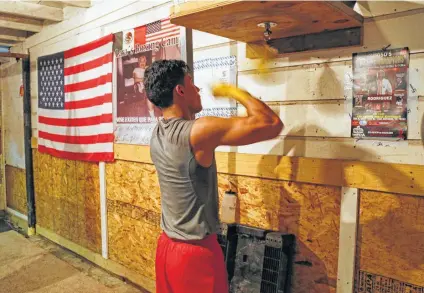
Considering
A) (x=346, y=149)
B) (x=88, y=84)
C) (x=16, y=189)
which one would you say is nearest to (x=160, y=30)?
(x=88, y=84)

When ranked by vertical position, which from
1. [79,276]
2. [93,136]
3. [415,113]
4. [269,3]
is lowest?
[79,276]

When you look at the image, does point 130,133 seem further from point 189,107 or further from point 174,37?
point 189,107

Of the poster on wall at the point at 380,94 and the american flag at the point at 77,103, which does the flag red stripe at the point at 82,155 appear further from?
the poster on wall at the point at 380,94

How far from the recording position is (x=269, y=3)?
1.87 m

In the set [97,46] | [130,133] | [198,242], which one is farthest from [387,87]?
[97,46]

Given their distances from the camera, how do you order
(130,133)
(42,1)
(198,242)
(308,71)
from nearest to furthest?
→ (198,242), (308,71), (130,133), (42,1)

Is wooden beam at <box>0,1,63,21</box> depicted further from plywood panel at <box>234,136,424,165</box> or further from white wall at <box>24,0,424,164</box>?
plywood panel at <box>234,136,424,165</box>

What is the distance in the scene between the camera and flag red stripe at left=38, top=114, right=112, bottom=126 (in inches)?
172

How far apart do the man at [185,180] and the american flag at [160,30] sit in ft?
4.82

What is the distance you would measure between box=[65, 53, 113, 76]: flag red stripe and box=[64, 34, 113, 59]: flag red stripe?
16cm

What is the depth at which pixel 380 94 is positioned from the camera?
2285 millimetres

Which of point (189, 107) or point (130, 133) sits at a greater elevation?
point (189, 107)

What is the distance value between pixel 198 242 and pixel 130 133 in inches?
88.6

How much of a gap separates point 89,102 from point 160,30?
1.60 m
